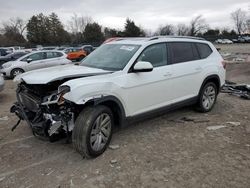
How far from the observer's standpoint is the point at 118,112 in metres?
4.69

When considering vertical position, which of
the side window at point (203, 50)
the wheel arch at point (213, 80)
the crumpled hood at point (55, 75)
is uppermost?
the side window at point (203, 50)

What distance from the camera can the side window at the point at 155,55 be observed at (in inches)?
205

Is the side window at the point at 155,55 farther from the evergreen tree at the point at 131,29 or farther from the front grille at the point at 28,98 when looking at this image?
the evergreen tree at the point at 131,29

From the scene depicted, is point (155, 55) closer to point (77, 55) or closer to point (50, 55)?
point (50, 55)

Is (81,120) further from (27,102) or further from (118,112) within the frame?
(27,102)

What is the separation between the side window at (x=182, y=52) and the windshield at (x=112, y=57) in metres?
0.92

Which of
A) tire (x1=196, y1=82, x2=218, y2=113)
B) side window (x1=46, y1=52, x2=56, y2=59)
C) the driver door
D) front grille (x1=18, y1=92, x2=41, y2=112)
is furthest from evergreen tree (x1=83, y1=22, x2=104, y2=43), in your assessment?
front grille (x1=18, y1=92, x2=41, y2=112)

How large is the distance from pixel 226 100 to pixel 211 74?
1.75m

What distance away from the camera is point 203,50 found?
6.65 metres

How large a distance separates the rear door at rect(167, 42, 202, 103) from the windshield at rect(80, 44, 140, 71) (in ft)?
3.13

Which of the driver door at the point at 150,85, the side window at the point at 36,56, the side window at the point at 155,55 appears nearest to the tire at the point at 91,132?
the driver door at the point at 150,85

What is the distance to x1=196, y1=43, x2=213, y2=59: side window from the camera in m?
6.55

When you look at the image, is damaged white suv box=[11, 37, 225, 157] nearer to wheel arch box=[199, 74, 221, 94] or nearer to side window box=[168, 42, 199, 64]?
side window box=[168, 42, 199, 64]

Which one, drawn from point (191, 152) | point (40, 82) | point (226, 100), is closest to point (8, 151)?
point (40, 82)
